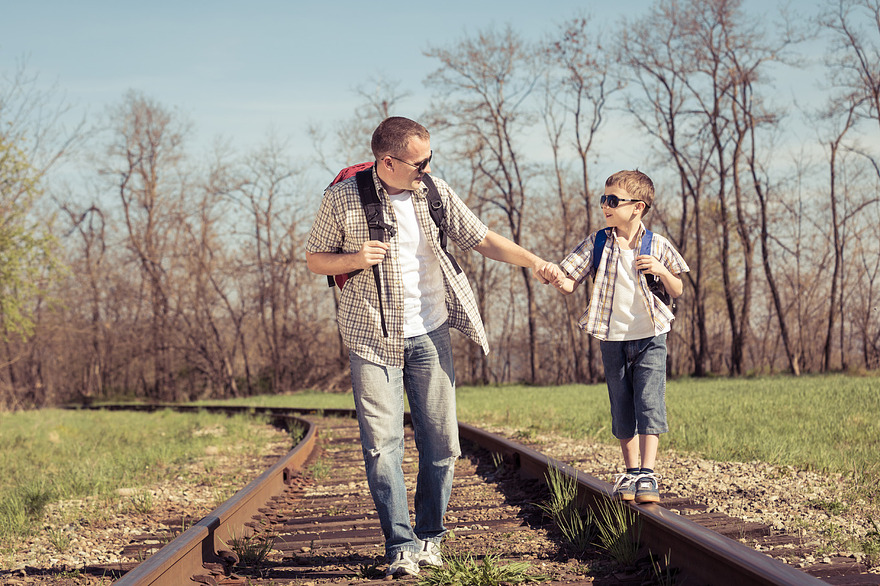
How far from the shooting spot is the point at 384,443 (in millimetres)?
3736

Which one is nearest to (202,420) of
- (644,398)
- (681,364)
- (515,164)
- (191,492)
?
(191,492)

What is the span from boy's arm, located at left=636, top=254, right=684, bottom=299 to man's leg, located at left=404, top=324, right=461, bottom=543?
1.03 metres

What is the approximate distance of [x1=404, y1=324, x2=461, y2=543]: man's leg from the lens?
150 inches

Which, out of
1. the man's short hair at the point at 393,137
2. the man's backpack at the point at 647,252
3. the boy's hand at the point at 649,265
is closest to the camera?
the man's short hair at the point at 393,137

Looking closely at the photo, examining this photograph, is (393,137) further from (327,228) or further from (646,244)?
(646,244)

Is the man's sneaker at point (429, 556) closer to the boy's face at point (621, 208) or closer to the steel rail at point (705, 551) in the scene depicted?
the steel rail at point (705, 551)

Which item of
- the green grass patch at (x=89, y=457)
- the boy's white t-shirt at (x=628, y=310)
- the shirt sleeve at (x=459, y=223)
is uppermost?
the shirt sleeve at (x=459, y=223)

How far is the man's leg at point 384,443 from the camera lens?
3688 mm

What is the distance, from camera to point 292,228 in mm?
38656

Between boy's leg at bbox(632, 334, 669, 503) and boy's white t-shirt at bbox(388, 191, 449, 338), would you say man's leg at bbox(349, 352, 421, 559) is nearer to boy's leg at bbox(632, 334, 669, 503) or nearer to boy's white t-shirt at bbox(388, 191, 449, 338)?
boy's white t-shirt at bbox(388, 191, 449, 338)

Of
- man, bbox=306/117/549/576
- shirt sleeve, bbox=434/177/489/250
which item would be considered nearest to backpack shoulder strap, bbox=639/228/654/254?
man, bbox=306/117/549/576

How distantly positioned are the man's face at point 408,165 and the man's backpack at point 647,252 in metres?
1.06

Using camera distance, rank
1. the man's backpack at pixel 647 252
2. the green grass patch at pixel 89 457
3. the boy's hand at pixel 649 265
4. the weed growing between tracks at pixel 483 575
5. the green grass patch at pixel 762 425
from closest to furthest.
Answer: the weed growing between tracks at pixel 483 575 → the boy's hand at pixel 649 265 → the man's backpack at pixel 647 252 → the green grass patch at pixel 89 457 → the green grass patch at pixel 762 425

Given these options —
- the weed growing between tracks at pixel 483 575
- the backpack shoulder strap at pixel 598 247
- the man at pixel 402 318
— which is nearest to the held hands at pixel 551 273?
the man at pixel 402 318
